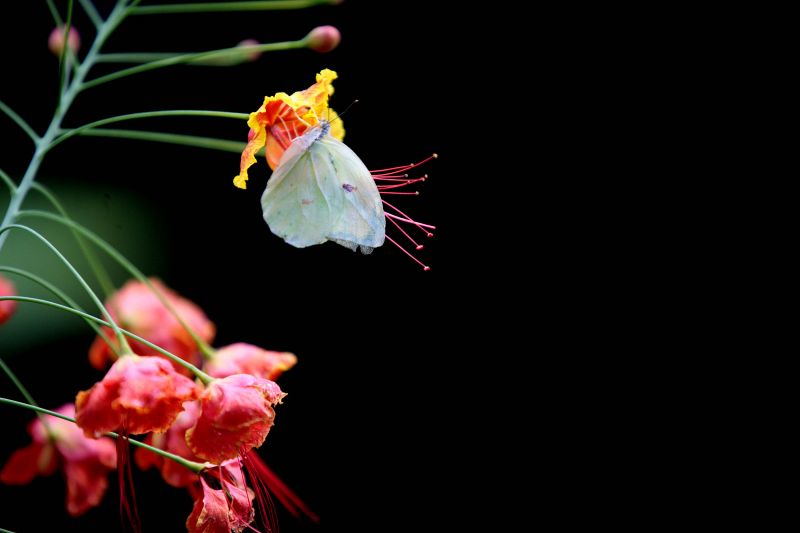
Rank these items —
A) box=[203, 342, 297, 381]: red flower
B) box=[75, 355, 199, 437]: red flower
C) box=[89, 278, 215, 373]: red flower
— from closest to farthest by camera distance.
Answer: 1. box=[75, 355, 199, 437]: red flower
2. box=[203, 342, 297, 381]: red flower
3. box=[89, 278, 215, 373]: red flower

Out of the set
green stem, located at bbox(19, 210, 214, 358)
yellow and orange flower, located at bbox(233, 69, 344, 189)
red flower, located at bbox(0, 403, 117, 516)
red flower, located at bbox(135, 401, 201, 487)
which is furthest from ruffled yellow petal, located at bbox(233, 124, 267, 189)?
red flower, located at bbox(0, 403, 117, 516)

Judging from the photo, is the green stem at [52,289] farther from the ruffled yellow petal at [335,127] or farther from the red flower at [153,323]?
the ruffled yellow petal at [335,127]

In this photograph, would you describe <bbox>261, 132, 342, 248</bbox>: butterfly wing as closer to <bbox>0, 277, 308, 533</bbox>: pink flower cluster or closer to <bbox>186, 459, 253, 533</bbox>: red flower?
<bbox>0, 277, 308, 533</bbox>: pink flower cluster

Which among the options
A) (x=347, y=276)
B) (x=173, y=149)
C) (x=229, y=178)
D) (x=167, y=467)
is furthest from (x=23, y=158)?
(x=167, y=467)

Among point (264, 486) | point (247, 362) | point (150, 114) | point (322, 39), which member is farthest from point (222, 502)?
point (322, 39)

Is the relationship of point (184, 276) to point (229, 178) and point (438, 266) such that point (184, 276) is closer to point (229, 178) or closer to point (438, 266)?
point (229, 178)

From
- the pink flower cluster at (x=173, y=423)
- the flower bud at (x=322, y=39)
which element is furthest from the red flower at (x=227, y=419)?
the flower bud at (x=322, y=39)
